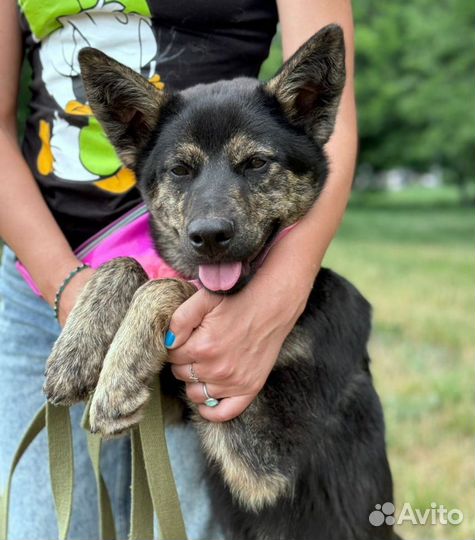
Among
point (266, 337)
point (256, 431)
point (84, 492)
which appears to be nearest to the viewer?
point (266, 337)

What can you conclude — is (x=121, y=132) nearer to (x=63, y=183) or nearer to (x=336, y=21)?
(x=63, y=183)

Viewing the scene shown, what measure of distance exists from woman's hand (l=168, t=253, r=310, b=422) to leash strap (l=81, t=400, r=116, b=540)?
0.44 m

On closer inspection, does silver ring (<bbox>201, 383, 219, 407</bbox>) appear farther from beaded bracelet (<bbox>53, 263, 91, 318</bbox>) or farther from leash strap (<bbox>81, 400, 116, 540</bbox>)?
beaded bracelet (<bbox>53, 263, 91, 318</bbox>)

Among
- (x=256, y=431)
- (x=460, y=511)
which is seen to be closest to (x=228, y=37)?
(x=256, y=431)

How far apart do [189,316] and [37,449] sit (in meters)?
A: 1.04

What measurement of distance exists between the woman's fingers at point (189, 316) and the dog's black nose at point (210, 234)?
15 centimetres

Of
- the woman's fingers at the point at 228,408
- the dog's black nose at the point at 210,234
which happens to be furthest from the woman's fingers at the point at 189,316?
the woman's fingers at the point at 228,408

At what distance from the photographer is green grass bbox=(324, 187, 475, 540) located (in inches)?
182

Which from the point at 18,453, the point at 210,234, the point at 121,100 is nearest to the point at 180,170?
the point at 121,100

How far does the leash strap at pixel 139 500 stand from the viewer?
2.71 metres

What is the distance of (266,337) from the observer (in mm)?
2609

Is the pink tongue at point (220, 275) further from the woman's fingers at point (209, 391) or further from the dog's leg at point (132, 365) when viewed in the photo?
the woman's fingers at point (209, 391)

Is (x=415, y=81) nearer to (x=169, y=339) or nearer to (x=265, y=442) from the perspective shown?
(x=265, y=442)

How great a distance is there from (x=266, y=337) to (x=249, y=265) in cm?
29
